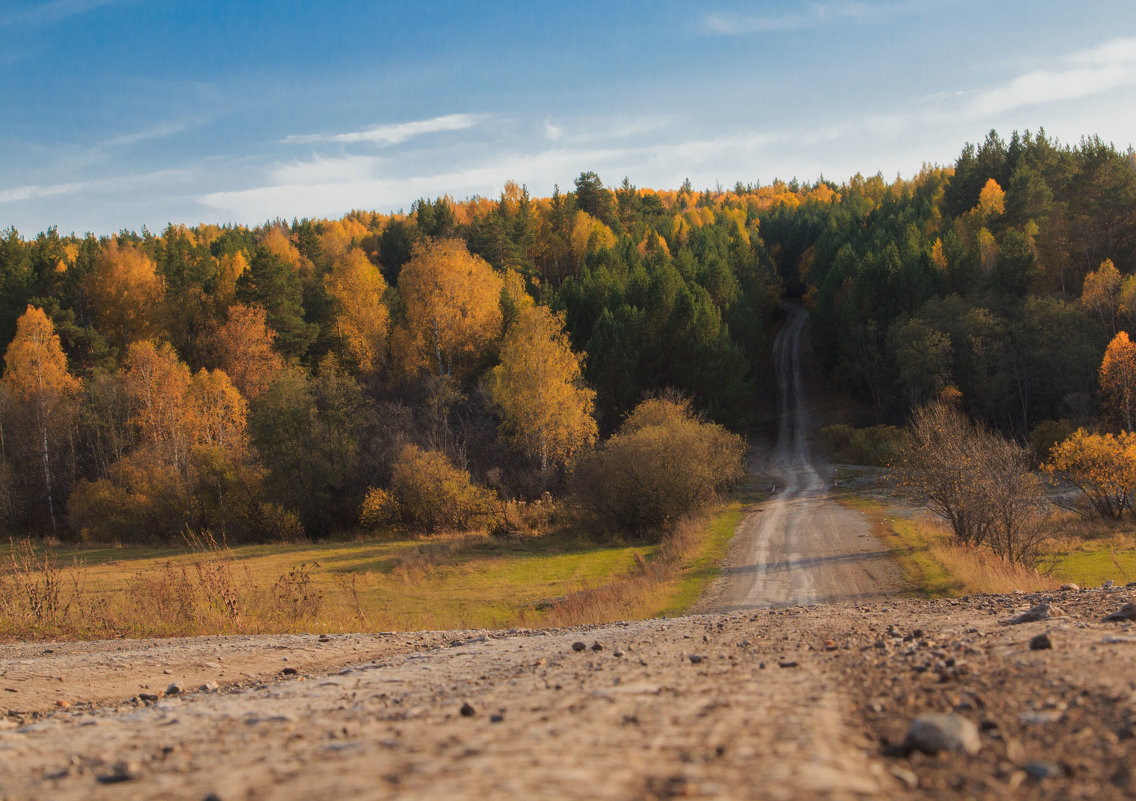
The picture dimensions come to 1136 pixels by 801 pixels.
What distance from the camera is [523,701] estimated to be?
532 centimetres

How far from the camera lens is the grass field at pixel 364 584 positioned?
14273mm

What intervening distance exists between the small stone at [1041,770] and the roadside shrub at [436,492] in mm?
35675

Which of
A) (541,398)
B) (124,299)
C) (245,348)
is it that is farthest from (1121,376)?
(124,299)

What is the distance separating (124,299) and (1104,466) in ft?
225

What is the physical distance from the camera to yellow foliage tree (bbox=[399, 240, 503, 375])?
5309 cm

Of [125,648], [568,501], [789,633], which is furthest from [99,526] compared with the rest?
[789,633]

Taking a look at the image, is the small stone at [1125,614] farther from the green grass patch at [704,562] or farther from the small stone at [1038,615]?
the green grass patch at [704,562]

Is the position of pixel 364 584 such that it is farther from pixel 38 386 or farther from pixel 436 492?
pixel 38 386

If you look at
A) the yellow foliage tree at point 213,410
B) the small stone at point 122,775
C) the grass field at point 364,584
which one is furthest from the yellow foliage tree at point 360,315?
the small stone at point 122,775

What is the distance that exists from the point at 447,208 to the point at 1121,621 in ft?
266

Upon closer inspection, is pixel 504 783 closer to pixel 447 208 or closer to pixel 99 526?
pixel 99 526

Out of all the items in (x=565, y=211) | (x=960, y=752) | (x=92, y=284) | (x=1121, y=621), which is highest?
(x=565, y=211)

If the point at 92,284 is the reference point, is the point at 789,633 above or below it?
below

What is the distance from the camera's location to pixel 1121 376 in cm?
4222
